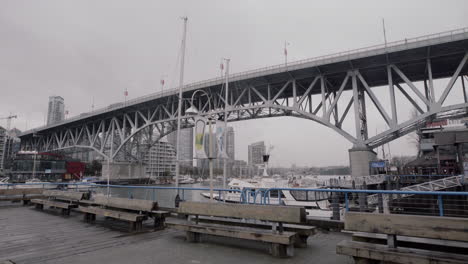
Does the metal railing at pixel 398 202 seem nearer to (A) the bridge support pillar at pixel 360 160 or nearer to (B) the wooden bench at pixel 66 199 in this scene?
(A) the bridge support pillar at pixel 360 160

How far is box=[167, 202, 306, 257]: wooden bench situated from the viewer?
4.05m

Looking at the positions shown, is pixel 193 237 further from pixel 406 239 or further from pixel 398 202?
pixel 398 202

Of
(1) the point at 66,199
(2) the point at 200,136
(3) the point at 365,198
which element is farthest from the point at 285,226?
(3) the point at 365,198

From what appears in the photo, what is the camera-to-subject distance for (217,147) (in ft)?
24.3

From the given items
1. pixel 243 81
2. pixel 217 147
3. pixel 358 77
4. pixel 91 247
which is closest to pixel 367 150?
pixel 358 77

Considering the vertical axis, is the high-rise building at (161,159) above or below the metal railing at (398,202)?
above

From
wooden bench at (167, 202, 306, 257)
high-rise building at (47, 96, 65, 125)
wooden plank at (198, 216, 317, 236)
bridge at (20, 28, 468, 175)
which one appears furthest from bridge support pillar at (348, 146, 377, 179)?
high-rise building at (47, 96, 65, 125)

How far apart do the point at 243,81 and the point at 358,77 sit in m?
13.5

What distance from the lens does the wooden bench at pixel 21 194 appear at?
12.1 meters

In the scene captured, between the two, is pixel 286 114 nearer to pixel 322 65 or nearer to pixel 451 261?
pixel 322 65

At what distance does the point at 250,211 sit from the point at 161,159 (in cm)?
11424

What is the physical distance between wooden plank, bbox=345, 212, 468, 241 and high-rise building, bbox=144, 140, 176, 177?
105 m

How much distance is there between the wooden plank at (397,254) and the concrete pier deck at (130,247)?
86 centimetres

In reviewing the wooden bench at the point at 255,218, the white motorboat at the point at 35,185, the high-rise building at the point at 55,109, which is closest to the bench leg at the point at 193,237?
the wooden bench at the point at 255,218
